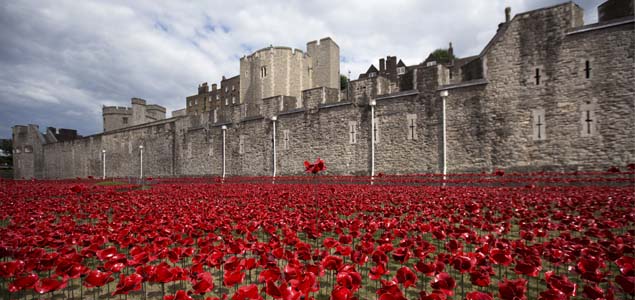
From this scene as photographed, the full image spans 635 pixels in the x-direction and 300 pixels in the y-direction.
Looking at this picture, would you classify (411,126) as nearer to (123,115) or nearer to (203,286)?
(203,286)

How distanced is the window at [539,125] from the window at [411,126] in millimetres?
5347

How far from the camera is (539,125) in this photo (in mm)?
13844

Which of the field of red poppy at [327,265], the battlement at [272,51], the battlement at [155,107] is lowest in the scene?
the field of red poppy at [327,265]

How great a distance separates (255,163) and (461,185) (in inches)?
637

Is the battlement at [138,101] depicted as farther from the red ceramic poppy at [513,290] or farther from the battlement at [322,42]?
the red ceramic poppy at [513,290]

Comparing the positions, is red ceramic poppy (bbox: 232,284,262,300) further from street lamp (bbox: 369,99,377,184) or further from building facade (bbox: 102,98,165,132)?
building facade (bbox: 102,98,165,132)

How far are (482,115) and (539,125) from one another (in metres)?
2.34

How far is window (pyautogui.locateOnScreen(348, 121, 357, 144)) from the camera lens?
19703 millimetres

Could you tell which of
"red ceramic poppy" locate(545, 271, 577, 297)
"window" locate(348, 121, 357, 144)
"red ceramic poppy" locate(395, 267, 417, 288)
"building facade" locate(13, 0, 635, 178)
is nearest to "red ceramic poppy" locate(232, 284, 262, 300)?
"red ceramic poppy" locate(395, 267, 417, 288)

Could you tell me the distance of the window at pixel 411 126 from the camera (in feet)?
56.9

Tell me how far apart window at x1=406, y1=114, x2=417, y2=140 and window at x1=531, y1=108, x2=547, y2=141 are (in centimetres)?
535

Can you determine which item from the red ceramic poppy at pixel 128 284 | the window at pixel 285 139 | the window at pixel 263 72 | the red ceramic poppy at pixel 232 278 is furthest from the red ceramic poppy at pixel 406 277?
the window at pixel 263 72

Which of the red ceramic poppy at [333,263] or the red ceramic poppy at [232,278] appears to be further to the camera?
the red ceramic poppy at [333,263]

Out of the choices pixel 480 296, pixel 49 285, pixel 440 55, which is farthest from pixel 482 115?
pixel 440 55
